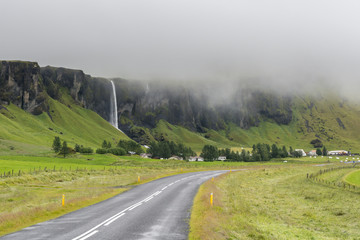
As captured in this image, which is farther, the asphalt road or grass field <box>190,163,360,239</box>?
grass field <box>190,163,360,239</box>

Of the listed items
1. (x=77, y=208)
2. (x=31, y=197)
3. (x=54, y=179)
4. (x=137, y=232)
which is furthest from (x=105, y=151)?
(x=137, y=232)

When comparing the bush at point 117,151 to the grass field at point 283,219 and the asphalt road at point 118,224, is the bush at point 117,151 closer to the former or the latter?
the grass field at point 283,219

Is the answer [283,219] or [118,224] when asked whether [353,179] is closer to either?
[283,219]

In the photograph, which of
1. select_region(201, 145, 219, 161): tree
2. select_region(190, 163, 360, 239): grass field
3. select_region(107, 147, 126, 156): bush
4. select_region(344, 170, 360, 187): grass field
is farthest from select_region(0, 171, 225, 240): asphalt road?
select_region(201, 145, 219, 161): tree

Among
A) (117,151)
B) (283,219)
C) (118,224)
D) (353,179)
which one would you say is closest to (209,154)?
(117,151)

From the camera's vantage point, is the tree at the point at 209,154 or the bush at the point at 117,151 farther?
the tree at the point at 209,154

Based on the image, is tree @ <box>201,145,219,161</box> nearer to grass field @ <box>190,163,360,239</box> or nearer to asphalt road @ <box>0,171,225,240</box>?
grass field @ <box>190,163,360,239</box>

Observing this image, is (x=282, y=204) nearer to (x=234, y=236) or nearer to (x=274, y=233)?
(x=274, y=233)

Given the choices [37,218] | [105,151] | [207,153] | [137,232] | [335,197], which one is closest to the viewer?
[137,232]

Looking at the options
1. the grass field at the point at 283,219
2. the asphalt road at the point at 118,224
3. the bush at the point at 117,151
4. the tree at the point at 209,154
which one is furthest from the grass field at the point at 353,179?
the bush at the point at 117,151

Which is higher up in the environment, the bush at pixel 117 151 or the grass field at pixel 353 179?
the bush at pixel 117 151

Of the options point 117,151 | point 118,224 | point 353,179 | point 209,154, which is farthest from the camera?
point 209,154

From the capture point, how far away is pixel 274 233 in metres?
19.4

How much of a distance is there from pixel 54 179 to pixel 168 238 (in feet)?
157
